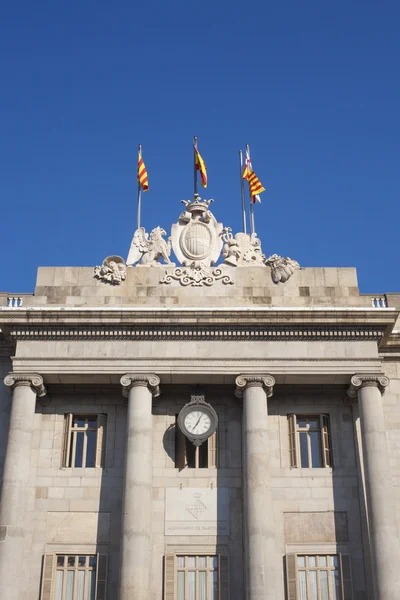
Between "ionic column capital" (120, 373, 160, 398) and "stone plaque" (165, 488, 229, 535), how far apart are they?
3.68 meters

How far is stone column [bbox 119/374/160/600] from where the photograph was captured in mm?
28109

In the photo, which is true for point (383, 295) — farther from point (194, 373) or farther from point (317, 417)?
point (194, 373)

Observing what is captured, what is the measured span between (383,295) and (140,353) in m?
9.48

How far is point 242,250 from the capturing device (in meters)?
34.0

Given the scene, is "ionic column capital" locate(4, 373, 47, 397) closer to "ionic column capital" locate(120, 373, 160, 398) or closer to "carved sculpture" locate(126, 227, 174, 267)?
"ionic column capital" locate(120, 373, 160, 398)

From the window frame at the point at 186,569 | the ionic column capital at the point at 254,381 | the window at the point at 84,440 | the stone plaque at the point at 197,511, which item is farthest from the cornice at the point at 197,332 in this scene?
the window frame at the point at 186,569

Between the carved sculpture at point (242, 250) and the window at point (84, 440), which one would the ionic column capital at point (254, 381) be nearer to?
the carved sculpture at point (242, 250)

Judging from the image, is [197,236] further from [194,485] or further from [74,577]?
[74,577]

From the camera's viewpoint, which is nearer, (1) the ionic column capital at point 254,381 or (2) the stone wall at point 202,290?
(1) the ionic column capital at point 254,381

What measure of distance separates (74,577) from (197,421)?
21.7ft

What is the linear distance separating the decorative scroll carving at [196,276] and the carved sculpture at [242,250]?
704mm

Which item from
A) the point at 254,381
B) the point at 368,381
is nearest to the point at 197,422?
the point at 254,381

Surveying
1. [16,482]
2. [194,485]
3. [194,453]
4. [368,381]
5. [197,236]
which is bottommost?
[16,482]

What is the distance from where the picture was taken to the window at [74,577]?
95.8 feet
